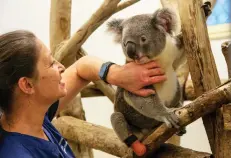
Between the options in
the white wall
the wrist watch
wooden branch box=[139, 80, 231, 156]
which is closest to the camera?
wooden branch box=[139, 80, 231, 156]

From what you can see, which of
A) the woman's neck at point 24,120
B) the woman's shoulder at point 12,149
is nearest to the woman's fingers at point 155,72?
the woman's neck at point 24,120

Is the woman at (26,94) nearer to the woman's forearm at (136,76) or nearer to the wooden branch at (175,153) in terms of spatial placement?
the woman's forearm at (136,76)

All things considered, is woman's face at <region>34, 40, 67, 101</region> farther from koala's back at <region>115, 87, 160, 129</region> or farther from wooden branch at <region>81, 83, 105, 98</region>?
wooden branch at <region>81, 83, 105, 98</region>

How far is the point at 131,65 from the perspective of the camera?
5.26 feet

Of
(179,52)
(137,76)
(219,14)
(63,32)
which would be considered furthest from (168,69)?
(219,14)

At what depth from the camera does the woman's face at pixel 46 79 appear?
4.30 feet

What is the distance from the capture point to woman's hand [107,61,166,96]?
156 cm

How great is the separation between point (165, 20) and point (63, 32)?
1148 millimetres

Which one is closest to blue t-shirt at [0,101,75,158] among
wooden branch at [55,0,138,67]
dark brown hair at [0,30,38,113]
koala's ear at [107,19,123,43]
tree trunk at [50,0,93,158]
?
dark brown hair at [0,30,38,113]

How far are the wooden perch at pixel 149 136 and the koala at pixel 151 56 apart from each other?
0.10m

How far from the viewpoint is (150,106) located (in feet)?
5.35

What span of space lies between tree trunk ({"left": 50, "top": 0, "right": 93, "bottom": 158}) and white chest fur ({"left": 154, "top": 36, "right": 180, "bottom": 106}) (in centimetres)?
101

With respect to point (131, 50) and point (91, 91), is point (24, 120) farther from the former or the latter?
point (91, 91)

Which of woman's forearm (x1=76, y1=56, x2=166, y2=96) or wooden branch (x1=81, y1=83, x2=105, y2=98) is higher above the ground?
woman's forearm (x1=76, y1=56, x2=166, y2=96)
